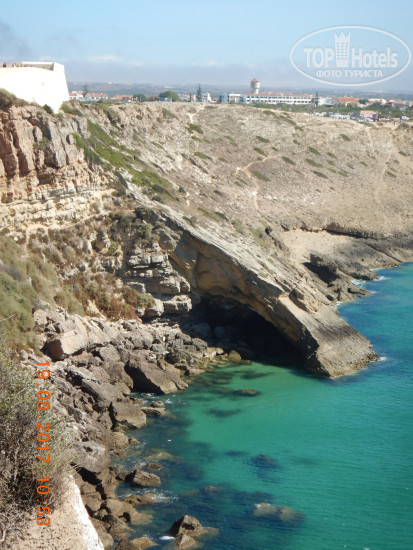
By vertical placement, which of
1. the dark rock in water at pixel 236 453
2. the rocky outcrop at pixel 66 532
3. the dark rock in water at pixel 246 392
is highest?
the rocky outcrop at pixel 66 532

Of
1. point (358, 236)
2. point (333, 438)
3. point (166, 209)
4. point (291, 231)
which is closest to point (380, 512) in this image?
point (333, 438)

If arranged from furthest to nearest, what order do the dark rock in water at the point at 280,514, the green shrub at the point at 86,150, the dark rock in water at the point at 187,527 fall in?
the green shrub at the point at 86,150
the dark rock in water at the point at 280,514
the dark rock in water at the point at 187,527

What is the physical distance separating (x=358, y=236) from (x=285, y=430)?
32.4m

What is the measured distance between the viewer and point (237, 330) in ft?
119

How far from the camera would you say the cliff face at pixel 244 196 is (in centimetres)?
3119

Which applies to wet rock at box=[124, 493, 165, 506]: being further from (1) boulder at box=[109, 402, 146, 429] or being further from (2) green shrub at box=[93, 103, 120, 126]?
(2) green shrub at box=[93, 103, 120, 126]

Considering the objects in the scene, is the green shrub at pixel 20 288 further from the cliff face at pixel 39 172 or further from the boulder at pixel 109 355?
the boulder at pixel 109 355

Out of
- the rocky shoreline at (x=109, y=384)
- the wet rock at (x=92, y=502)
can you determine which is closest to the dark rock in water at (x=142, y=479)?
the rocky shoreline at (x=109, y=384)

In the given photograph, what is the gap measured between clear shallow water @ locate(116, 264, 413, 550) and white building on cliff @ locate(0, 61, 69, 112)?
15.0 metres

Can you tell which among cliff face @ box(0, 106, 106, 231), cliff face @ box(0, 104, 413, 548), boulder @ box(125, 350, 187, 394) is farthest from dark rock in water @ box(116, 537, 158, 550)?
cliff face @ box(0, 106, 106, 231)

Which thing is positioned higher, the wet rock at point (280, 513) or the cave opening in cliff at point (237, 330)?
the cave opening in cliff at point (237, 330)

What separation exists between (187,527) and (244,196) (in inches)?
1350

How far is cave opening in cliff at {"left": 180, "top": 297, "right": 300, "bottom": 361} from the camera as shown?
114 ft

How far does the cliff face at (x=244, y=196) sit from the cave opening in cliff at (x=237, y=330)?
113 centimetres
